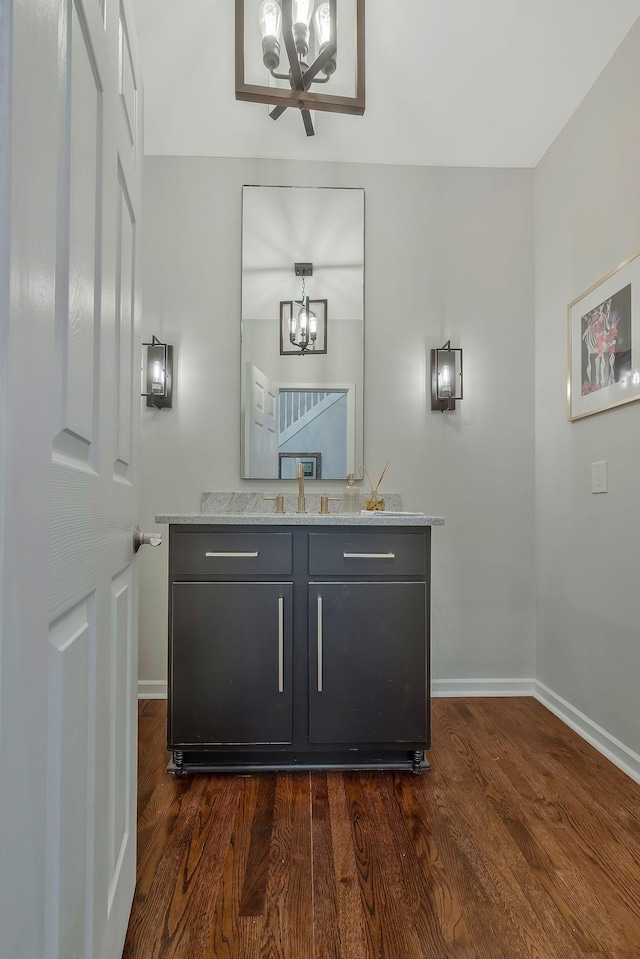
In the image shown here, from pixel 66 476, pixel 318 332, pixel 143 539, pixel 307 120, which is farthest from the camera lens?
pixel 318 332

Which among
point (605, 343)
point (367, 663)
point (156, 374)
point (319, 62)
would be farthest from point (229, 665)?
point (319, 62)

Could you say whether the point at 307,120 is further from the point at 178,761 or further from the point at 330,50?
the point at 178,761

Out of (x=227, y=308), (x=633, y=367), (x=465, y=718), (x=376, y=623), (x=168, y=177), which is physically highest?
(x=168, y=177)

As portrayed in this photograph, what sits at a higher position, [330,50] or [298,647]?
[330,50]

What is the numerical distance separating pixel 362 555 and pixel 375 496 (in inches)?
25.0

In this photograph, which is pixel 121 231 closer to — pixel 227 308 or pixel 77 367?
pixel 77 367

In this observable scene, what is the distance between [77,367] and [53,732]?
420 mm

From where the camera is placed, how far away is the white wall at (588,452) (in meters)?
2.00

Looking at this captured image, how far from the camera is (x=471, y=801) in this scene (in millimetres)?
1736

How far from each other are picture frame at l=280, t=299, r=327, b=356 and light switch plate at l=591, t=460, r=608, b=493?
4.27 feet

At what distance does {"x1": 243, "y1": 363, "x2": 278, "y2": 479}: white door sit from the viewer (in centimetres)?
267

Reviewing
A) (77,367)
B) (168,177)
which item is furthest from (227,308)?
(77,367)

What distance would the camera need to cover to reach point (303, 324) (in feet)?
8.82

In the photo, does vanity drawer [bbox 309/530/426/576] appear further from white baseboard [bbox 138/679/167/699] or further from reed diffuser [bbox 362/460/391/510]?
white baseboard [bbox 138/679/167/699]
